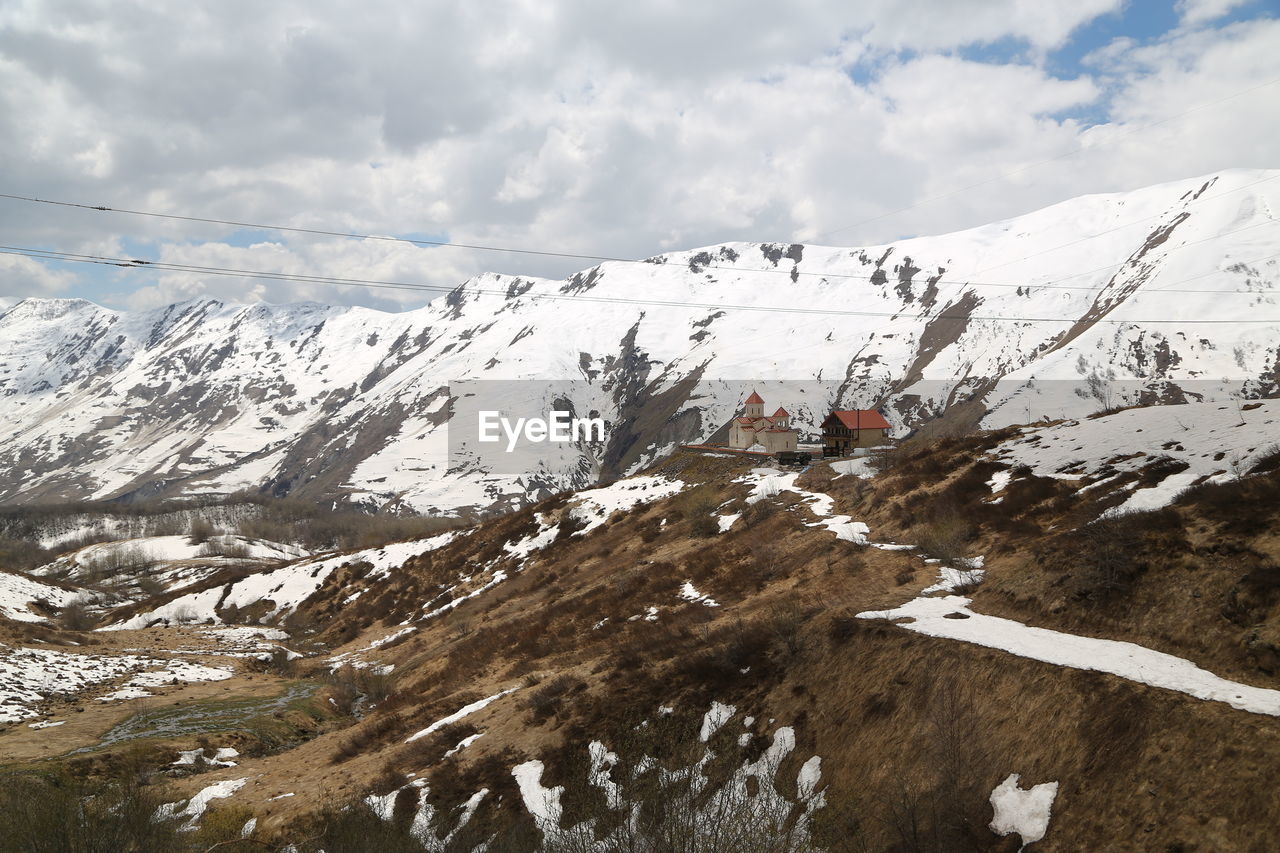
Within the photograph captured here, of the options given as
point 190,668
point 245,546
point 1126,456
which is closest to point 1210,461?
point 1126,456

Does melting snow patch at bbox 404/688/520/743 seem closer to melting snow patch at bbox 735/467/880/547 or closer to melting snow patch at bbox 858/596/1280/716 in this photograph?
melting snow patch at bbox 858/596/1280/716

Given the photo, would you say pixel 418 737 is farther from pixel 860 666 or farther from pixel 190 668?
pixel 190 668

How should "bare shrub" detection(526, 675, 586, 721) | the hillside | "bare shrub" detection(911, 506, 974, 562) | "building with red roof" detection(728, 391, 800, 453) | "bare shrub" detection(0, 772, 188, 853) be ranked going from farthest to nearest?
1. "building with red roof" detection(728, 391, 800, 453)
2. "bare shrub" detection(911, 506, 974, 562)
3. "bare shrub" detection(526, 675, 586, 721)
4. "bare shrub" detection(0, 772, 188, 853)
5. the hillside

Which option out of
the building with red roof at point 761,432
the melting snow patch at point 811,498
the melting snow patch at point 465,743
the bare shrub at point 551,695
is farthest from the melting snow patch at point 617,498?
the melting snow patch at point 465,743

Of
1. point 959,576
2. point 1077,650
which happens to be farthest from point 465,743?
point 1077,650

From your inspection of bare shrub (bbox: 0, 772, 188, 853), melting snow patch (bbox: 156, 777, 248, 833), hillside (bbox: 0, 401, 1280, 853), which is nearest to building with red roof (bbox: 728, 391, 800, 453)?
hillside (bbox: 0, 401, 1280, 853)
